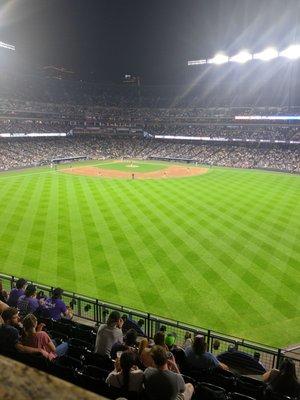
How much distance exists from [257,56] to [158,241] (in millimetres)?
73917

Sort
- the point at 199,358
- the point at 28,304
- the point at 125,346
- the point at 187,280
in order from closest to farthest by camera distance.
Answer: the point at 199,358 < the point at 125,346 < the point at 28,304 < the point at 187,280

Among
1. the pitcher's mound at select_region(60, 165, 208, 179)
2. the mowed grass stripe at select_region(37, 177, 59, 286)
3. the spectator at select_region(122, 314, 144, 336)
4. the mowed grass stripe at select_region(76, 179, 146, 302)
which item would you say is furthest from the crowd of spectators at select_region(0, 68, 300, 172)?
the spectator at select_region(122, 314, 144, 336)

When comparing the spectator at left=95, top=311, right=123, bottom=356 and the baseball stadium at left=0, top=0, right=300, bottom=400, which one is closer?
the baseball stadium at left=0, top=0, right=300, bottom=400

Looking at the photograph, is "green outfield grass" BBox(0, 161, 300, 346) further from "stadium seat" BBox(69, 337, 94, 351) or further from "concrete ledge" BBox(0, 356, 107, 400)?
"concrete ledge" BBox(0, 356, 107, 400)

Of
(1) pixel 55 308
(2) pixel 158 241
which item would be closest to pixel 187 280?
(2) pixel 158 241

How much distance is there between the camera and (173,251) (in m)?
22.7

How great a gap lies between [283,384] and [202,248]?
17.2m

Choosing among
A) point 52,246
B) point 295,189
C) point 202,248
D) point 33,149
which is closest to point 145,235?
point 202,248

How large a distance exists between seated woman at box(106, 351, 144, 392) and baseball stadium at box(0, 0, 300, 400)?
0.08ft

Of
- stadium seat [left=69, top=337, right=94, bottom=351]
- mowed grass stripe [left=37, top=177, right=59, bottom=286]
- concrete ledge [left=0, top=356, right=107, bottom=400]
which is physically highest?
concrete ledge [left=0, top=356, right=107, bottom=400]

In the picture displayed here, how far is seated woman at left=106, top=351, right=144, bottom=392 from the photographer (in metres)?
5.20

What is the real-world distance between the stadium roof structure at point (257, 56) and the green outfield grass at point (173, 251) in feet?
144

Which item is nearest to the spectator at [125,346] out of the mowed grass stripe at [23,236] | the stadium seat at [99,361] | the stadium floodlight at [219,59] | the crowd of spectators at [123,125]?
the stadium seat at [99,361]

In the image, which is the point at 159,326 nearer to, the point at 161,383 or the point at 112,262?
the point at 161,383
